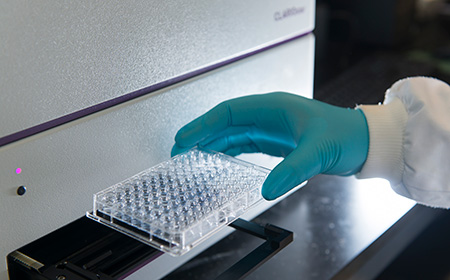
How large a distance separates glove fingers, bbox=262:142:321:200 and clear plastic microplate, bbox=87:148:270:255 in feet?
0.06

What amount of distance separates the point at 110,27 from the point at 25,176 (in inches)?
7.9

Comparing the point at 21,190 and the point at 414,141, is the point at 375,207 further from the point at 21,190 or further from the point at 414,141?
the point at 21,190

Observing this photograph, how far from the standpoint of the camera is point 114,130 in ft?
2.21

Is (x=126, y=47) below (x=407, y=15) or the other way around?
the other way around

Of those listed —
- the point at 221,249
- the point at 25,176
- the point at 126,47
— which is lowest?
the point at 221,249

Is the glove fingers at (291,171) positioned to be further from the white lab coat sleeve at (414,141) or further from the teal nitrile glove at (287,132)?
the white lab coat sleeve at (414,141)

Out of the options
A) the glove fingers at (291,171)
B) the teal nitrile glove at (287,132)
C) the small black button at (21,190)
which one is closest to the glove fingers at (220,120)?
the teal nitrile glove at (287,132)

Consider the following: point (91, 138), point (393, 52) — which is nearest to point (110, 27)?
point (91, 138)

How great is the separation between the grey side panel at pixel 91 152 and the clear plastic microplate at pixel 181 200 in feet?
0.18

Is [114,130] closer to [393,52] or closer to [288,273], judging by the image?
[288,273]

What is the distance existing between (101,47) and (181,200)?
21 centimetres

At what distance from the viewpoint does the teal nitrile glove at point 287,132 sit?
0.74 metres

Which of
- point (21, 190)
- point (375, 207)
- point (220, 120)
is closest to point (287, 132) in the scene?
point (220, 120)

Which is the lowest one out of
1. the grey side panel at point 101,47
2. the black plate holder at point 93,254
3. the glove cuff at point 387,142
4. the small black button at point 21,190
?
the black plate holder at point 93,254
